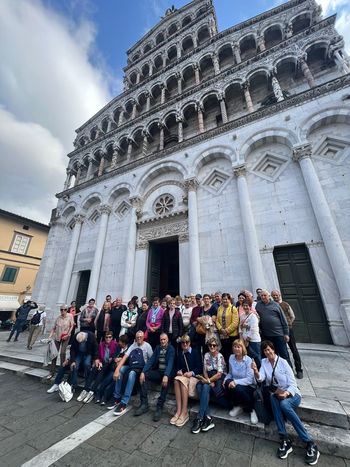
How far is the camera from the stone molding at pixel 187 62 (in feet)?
37.4

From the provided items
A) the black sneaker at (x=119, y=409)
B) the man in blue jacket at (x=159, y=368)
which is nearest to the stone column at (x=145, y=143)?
the man in blue jacket at (x=159, y=368)

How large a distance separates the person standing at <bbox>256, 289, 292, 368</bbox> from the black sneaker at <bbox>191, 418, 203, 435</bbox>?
2.25m

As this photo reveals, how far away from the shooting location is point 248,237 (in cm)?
873

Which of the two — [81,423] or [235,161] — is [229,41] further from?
[81,423]

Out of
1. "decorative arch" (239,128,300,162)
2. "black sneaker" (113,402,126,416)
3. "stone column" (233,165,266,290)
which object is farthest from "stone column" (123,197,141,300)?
"decorative arch" (239,128,300,162)

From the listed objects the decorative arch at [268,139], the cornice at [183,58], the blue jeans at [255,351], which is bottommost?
the blue jeans at [255,351]

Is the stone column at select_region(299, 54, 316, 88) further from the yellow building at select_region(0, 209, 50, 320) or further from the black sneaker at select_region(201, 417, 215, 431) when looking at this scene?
the yellow building at select_region(0, 209, 50, 320)

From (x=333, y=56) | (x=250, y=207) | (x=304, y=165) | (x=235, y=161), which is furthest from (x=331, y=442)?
(x=333, y=56)

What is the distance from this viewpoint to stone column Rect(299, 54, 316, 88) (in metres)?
10.4

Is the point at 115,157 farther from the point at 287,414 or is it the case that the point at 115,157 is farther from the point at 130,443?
the point at 287,414

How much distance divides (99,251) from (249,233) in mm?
9307

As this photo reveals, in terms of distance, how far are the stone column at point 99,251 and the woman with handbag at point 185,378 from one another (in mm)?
8881

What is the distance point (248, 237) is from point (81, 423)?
25.8 feet

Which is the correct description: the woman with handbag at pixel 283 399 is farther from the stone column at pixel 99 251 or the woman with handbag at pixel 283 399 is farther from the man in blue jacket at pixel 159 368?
the stone column at pixel 99 251
